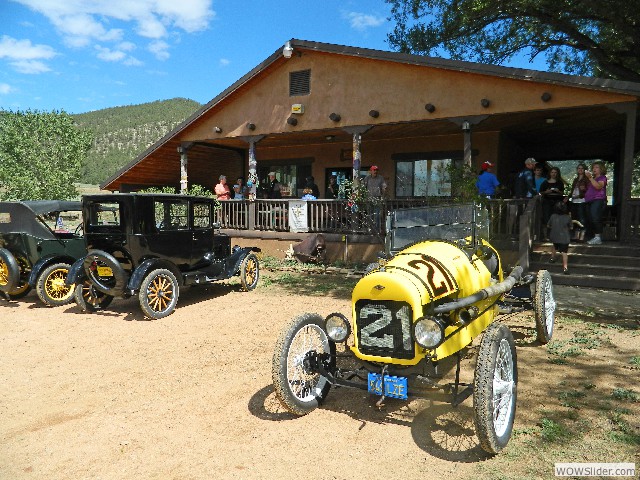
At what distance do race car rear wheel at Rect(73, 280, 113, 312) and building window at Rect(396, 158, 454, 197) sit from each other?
10.5 meters

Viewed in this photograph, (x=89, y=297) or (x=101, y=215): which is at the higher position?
(x=101, y=215)

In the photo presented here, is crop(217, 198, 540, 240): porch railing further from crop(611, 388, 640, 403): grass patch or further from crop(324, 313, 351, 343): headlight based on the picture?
crop(324, 313, 351, 343): headlight

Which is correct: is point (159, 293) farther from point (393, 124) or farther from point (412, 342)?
point (393, 124)

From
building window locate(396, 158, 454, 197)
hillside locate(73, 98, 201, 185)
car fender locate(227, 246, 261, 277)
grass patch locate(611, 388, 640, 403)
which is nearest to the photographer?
grass patch locate(611, 388, 640, 403)

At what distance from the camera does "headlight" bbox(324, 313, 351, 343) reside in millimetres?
3622

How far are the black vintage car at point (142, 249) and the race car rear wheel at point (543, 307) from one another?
574cm

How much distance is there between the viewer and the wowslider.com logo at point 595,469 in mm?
2832

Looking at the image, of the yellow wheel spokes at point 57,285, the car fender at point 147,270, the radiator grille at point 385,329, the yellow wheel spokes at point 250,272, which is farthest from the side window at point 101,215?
the radiator grille at point 385,329

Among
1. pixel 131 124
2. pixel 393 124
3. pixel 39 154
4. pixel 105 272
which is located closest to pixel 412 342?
pixel 105 272

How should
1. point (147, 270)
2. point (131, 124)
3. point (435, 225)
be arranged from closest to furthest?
1. point (435, 225)
2. point (147, 270)
3. point (131, 124)

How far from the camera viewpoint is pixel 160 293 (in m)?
7.37

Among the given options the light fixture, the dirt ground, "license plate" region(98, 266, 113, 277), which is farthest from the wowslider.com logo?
the light fixture

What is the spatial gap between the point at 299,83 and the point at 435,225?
34.9ft

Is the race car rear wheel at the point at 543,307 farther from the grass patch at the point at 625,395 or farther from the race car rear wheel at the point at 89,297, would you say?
the race car rear wheel at the point at 89,297
